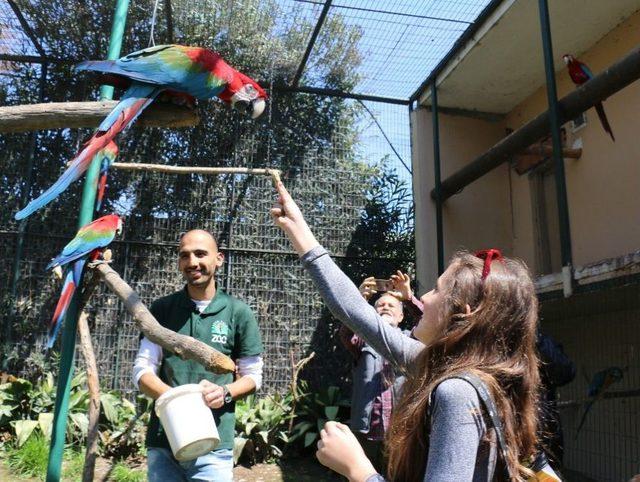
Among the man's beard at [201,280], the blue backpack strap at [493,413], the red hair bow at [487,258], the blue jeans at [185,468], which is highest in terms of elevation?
the man's beard at [201,280]

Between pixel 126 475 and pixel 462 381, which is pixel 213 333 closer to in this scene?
pixel 462 381

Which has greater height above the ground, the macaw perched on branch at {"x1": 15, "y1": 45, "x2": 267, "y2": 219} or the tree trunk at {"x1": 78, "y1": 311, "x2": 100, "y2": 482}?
the macaw perched on branch at {"x1": 15, "y1": 45, "x2": 267, "y2": 219}

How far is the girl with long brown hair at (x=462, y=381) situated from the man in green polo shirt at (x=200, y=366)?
3.06 feet

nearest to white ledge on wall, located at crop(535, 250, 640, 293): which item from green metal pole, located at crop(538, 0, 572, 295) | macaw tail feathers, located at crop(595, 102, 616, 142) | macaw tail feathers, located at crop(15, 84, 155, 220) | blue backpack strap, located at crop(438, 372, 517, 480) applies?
green metal pole, located at crop(538, 0, 572, 295)

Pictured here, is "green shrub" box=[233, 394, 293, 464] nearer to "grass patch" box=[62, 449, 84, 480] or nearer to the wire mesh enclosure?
the wire mesh enclosure

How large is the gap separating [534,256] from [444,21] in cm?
244

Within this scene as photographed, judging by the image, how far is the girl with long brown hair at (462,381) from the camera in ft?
3.13

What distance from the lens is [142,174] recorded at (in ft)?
16.6

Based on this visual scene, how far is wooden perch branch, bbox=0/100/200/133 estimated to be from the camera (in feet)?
5.88

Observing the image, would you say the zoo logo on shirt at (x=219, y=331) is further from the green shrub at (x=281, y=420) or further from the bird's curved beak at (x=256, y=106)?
the green shrub at (x=281, y=420)

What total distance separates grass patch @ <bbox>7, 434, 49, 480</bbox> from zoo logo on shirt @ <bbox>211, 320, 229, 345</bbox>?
92.3 inches

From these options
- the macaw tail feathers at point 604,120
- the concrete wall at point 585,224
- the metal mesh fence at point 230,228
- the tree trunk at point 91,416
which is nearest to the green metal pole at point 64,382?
the tree trunk at point 91,416

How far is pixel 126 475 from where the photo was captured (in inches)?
151

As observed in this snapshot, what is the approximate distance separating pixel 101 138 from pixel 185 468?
1221mm
